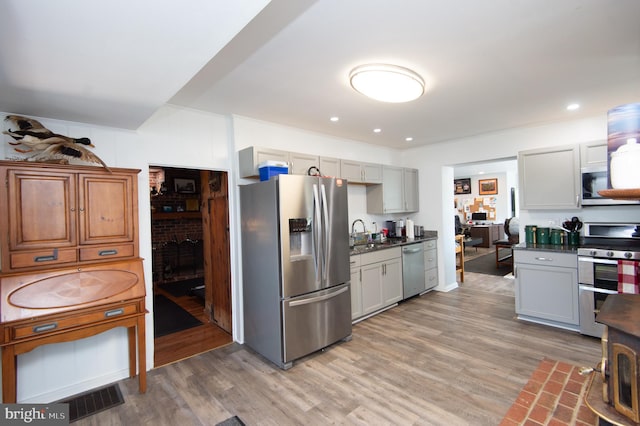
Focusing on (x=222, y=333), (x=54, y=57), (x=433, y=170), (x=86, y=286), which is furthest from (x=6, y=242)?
(x=433, y=170)

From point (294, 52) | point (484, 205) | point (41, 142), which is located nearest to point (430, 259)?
point (294, 52)

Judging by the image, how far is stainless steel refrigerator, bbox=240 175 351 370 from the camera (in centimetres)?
285

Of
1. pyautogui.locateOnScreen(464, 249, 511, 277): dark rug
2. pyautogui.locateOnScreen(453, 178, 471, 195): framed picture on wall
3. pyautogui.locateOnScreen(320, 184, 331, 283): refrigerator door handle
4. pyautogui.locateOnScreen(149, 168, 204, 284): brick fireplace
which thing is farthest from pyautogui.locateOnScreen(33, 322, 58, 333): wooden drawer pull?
pyautogui.locateOnScreen(453, 178, 471, 195): framed picture on wall

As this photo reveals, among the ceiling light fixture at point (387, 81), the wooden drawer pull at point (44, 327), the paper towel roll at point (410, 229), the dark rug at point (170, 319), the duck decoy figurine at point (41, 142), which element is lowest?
the dark rug at point (170, 319)

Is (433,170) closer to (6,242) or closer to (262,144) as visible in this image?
(262,144)

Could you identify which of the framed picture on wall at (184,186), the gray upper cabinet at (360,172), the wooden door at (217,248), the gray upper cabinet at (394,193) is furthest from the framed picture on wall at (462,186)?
the wooden door at (217,248)

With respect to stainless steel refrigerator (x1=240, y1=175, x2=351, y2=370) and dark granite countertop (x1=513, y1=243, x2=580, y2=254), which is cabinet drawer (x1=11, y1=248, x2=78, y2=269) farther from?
dark granite countertop (x1=513, y1=243, x2=580, y2=254)

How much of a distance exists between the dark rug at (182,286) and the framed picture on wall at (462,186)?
359 inches

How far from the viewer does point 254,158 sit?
321cm

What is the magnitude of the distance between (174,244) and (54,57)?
5.27 m

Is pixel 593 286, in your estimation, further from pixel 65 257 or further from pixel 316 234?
pixel 65 257

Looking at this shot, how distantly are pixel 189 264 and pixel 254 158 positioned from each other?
4.30 meters

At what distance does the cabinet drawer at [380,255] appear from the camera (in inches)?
153

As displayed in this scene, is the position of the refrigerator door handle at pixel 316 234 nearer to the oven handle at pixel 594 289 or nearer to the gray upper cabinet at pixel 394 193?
the gray upper cabinet at pixel 394 193
